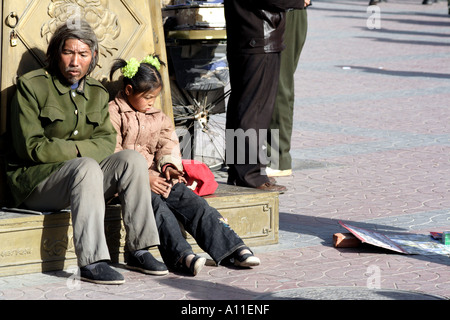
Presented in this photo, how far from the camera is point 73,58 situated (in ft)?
16.1

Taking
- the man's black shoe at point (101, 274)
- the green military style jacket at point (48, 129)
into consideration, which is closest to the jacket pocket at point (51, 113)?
the green military style jacket at point (48, 129)

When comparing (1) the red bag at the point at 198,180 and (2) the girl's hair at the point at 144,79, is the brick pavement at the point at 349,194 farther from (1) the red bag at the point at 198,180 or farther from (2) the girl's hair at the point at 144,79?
(2) the girl's hair at the point at 144,79

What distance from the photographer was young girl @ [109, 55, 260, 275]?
196 inches

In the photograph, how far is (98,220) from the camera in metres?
4.62

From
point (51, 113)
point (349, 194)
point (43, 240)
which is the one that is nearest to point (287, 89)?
point (349, 194)

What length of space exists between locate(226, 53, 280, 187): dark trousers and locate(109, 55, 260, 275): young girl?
2.78ft

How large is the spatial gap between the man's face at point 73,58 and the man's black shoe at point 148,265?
3.24 ft

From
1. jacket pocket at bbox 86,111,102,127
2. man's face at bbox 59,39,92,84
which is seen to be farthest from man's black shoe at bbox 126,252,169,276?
man's face at bbox 59,39,92,84

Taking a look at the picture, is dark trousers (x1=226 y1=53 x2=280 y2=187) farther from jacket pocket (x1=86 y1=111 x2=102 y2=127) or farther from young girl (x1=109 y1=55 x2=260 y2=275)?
jacket pocket (x1=86 y1=111 x2=102 y2=127)

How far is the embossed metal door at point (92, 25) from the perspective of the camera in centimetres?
516

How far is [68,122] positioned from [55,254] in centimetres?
68

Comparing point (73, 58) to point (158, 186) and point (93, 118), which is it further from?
point (158, 186)

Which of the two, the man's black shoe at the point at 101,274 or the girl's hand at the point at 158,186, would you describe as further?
the girl's hand at the point at 158,186

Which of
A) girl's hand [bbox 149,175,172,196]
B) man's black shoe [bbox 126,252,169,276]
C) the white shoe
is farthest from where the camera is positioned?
the white shoe
